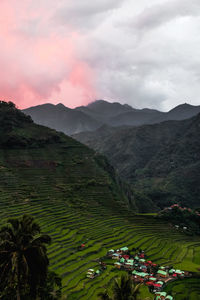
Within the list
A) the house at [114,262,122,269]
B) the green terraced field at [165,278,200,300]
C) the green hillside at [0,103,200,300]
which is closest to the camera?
the green terraced field at [165,278,200,300]

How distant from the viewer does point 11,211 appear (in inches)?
1844

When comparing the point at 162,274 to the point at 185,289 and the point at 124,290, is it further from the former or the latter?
the point at 124,290

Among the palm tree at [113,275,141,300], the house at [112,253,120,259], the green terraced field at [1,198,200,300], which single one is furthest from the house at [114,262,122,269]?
the palm tree at [113,275,141,300]

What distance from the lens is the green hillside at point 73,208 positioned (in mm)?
36312

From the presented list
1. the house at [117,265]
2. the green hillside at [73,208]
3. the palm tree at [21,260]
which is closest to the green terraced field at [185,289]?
the green hillside at [73,208]

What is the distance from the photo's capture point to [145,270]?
35.9m

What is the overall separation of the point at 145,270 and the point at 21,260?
27847 millimetres

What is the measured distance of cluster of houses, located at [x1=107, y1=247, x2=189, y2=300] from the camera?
1261 inches

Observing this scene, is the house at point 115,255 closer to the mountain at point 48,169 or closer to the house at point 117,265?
the house at point 117,265

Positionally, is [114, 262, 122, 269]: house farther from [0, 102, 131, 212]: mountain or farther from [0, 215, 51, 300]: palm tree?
[0, 215, 51, 300]: palm tree

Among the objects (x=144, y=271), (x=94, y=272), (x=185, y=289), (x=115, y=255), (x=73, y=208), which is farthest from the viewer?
(x=73, y=208)

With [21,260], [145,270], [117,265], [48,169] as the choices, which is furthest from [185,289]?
[48,169]

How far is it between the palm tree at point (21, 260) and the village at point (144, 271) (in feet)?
66.2

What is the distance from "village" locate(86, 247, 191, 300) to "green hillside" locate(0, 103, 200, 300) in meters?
1.48
